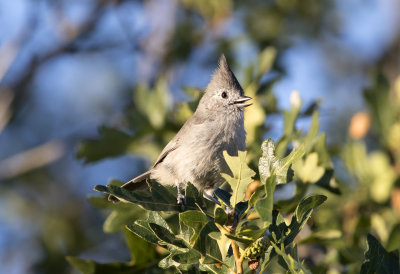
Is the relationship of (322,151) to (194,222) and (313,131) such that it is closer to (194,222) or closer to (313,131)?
(313,131)

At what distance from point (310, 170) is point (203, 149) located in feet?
2.38

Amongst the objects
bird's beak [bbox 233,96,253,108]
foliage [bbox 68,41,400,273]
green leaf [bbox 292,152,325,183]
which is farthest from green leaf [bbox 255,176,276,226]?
bird's beak [bbox 233,96,253,108]

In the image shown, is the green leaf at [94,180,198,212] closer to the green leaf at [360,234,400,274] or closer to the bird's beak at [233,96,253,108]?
the green leaf at [360,234,400,274]

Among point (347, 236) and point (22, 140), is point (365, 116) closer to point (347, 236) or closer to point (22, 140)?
point (347, 236)

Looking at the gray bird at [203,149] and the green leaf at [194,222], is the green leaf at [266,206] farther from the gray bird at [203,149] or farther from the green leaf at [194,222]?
the gray bird at [203,149]

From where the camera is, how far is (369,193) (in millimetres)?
3105

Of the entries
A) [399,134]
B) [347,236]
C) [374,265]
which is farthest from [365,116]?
[374,265]

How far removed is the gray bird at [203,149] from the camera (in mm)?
2689


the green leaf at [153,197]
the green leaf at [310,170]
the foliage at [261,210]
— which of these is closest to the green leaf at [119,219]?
the foliage at [261,210]

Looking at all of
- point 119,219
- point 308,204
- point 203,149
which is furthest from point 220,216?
point 203,149

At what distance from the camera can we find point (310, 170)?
7.28ft

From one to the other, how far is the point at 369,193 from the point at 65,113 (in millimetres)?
4102

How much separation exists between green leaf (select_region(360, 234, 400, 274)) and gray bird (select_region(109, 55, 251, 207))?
103cm

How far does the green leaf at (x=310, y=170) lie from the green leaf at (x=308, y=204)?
0.55 metres
